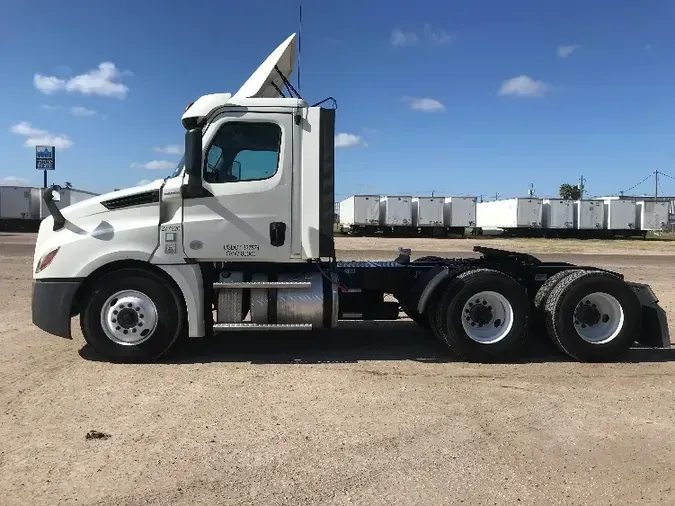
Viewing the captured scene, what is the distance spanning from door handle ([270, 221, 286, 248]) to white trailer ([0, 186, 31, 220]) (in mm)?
45650

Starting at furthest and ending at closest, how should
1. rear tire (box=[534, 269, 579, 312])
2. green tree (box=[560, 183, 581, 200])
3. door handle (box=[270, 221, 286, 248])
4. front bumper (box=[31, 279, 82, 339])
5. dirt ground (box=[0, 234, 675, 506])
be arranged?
green tree (box=[560, 183, 581, 200])
rear tire (box=[534, 269, 579, 312])
door handle (box=[270, 221, 286, 248])
front bumper (box=[31, 279, 82, 339])
dirt ground (box=[0, 234, 675, 506])

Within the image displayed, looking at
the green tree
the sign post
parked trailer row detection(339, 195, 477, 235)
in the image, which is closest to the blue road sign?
the sign post

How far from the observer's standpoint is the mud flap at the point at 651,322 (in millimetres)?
7078

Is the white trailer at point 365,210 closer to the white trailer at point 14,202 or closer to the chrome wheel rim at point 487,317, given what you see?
the white trailer at point 14,202

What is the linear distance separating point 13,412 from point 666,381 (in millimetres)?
6676

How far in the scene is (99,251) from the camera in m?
6.54

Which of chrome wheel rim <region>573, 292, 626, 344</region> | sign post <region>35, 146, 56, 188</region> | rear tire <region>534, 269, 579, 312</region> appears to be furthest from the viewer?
sign post <region>35, 146, 56, 188</region>

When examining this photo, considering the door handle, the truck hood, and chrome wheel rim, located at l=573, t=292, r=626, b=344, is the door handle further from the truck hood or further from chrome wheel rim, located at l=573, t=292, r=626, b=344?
chrome wheel rim, located at l=573, t=292, r=626, b=344

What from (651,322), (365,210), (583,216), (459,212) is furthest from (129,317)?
(583,216)

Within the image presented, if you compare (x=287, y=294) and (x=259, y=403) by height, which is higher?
(x=287, y=294)

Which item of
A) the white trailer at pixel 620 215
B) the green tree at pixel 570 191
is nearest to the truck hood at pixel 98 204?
the white trailer at pixel 620 215

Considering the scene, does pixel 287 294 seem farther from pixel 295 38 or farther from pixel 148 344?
pixel 295 38

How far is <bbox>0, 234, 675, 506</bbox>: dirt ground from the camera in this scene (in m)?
3.73

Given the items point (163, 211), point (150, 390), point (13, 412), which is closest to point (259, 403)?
point (150, 390)
